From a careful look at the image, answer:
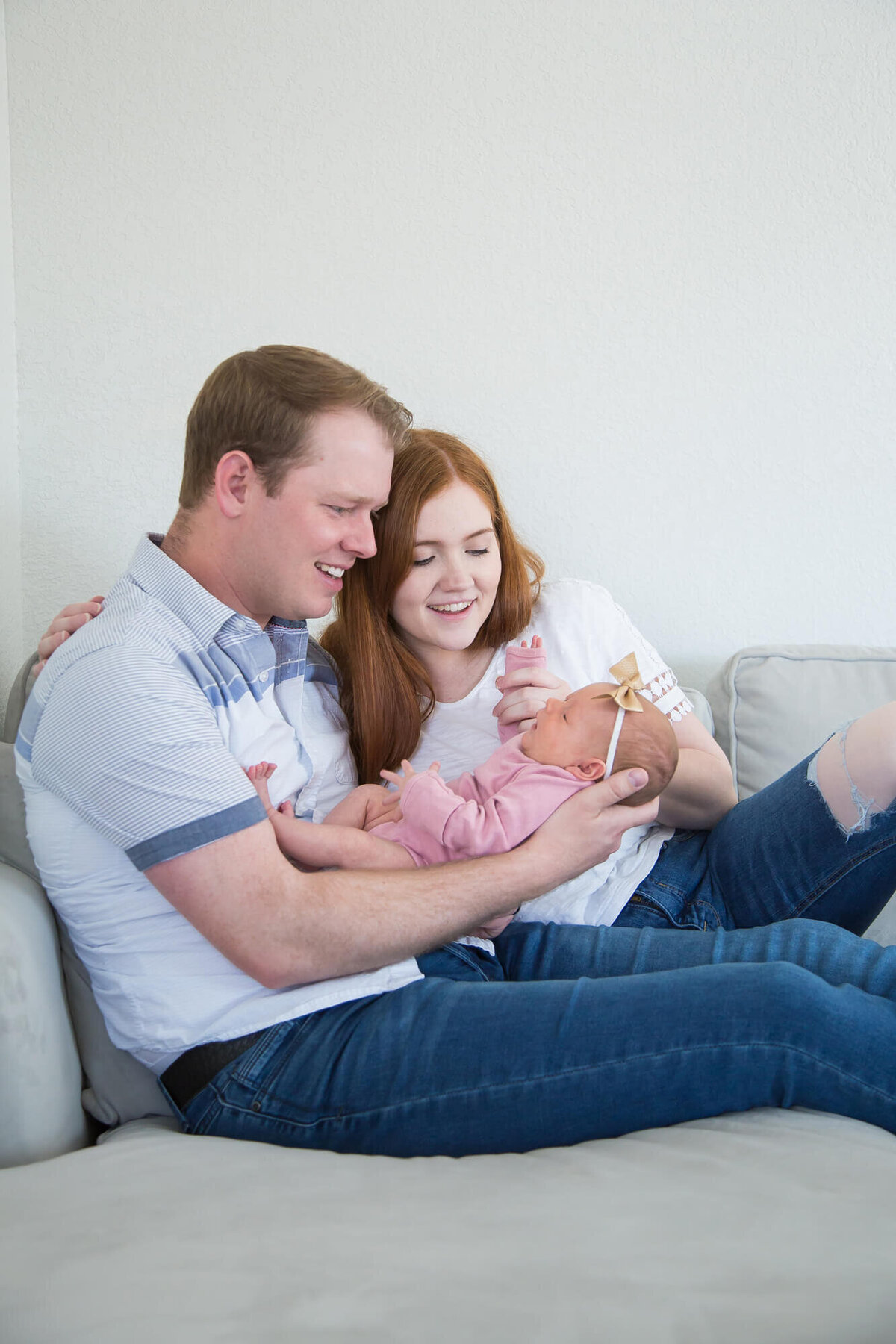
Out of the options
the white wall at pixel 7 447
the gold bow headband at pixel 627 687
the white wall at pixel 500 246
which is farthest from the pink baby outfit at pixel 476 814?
the white wall at pixel 7 447

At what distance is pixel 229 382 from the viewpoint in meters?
1.47

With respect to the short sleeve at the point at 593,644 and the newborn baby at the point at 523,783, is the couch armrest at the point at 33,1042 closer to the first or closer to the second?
the newborn baby at the point at 523,783

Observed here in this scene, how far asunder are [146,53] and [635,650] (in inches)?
66.7

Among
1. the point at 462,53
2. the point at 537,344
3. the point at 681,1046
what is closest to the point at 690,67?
the point at 462,53

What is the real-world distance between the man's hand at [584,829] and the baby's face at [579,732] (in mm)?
57

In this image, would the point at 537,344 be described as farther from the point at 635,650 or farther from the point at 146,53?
the point at 146,53

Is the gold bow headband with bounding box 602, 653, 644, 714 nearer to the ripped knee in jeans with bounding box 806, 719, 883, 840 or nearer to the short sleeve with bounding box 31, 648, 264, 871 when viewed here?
the ripped knee in jeans with bounding box 806, 719, 883, 840

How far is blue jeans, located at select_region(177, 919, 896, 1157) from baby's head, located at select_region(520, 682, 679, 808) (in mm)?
346

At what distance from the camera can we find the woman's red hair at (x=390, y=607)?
5.91 feet

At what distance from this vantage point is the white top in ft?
5.91

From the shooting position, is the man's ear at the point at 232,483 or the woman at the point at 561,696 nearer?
the man's ear at the point at 232,483

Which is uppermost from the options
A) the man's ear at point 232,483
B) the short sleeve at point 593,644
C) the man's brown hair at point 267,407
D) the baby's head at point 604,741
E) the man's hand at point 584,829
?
the man's brown hair at point 267,407

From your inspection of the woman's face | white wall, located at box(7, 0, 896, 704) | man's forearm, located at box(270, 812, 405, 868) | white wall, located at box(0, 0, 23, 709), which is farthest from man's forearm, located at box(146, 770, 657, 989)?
white wall, located at box(0, 0, 23, 709)

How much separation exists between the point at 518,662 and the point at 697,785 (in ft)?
1.31
